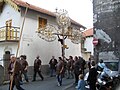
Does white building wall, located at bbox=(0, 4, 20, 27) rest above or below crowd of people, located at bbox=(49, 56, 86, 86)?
above

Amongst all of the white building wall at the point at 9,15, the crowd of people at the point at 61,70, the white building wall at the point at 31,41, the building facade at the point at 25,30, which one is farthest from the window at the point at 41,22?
the crowd of people at the point at 61,70

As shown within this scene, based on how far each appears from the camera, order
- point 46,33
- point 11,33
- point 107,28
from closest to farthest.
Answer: point 107,28
point 46,33
point 11,33

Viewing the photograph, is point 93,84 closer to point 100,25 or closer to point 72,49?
point 100,25

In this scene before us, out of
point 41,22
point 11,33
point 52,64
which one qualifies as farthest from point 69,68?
point 41,22

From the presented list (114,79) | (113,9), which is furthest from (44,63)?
(114,79)

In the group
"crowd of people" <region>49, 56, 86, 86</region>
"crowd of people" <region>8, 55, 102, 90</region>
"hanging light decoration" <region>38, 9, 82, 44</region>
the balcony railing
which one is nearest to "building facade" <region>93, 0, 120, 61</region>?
"crowd of people" <region>8, 55, 102, 90</region>

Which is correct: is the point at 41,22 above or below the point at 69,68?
above

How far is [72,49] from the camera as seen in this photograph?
2902 centimetres

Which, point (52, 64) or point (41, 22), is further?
point (41, 22)

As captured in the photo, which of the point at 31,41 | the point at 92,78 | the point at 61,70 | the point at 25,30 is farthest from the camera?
the point at 31,41

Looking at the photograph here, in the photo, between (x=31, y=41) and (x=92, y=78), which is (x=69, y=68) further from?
(x=92, y=78)

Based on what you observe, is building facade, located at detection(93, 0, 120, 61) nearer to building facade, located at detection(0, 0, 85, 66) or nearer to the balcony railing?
building facade, located at detection(0, 0, 85, 66)

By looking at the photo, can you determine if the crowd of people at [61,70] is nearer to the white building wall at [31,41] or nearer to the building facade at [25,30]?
the white building wall at [31,41]

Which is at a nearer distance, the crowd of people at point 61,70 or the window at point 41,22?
the crowd of people at point 61,70
